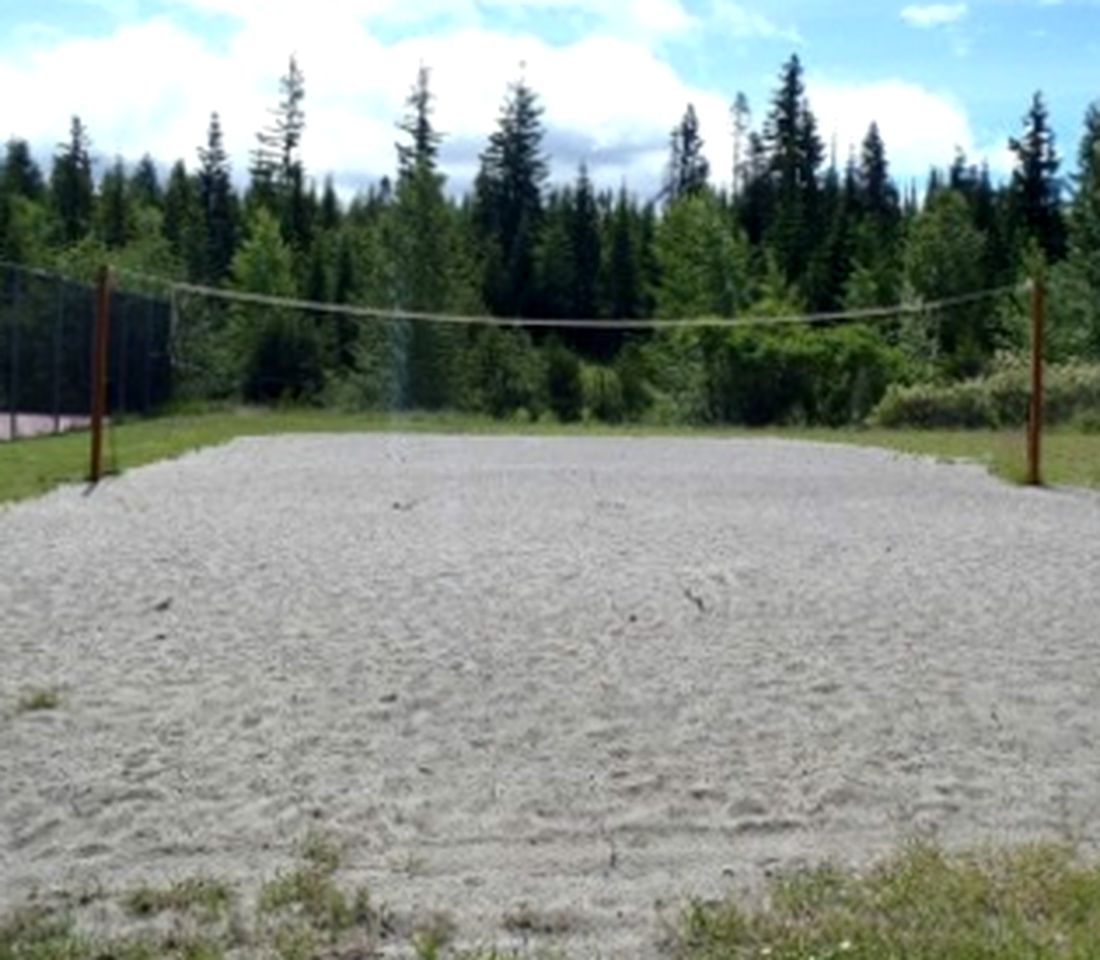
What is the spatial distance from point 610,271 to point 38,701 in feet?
259

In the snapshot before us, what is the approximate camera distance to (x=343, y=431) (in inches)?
1141

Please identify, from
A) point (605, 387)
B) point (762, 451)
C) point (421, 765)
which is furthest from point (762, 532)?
point (605, 387)

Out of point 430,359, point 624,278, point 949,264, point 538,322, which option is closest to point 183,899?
point 538,322

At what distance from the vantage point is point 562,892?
4.06 meters

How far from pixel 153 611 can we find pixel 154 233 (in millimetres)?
65002

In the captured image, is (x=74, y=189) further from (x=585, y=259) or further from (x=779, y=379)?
(x=779, y=379)

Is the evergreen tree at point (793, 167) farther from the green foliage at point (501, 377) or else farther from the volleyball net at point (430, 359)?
the green foliage at point (501, 377)

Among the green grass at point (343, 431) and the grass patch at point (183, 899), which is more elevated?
the green grass at point (343, 431)

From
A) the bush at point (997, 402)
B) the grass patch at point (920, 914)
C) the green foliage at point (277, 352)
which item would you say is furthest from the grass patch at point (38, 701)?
the green foliage at point (277, 352)

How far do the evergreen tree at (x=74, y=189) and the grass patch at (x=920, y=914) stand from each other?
267ft

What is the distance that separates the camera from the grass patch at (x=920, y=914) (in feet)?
11.7

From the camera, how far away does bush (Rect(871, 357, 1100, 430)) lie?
1294 inches

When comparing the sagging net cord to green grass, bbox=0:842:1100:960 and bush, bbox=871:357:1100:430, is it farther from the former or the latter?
green grass, bbox=0:842:1100:960

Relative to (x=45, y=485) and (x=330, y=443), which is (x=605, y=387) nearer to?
(x=330, y=443)
